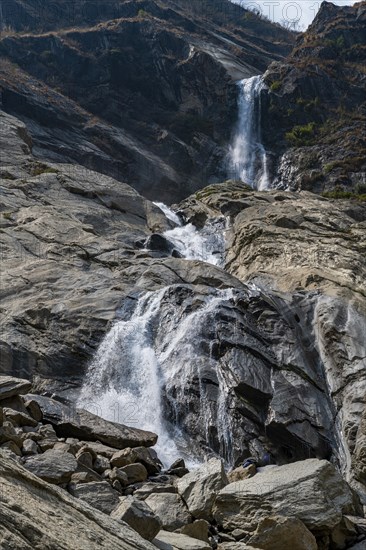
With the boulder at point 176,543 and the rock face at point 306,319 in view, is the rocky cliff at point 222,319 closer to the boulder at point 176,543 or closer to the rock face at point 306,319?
the rock face at point 306,319

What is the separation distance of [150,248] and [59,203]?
19.1 feet

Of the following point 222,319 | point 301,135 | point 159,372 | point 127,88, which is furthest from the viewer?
point 127,88

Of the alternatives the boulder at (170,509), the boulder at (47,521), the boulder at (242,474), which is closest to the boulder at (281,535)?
the boulder at (170,509)

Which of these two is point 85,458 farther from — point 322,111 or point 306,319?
point 322,111

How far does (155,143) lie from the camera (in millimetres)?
55375

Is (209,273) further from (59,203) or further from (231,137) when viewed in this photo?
(231,137)

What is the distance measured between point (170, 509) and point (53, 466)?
1.87m

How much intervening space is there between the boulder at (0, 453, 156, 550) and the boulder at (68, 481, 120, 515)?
2431mm

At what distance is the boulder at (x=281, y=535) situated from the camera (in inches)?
327

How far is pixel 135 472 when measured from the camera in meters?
10.7

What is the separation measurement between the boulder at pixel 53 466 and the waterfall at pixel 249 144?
4102 centimetres

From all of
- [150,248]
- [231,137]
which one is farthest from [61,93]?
[150,248]

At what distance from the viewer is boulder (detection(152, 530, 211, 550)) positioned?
23.4 feet

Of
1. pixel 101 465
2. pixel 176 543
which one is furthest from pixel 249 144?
pixel 176 543
